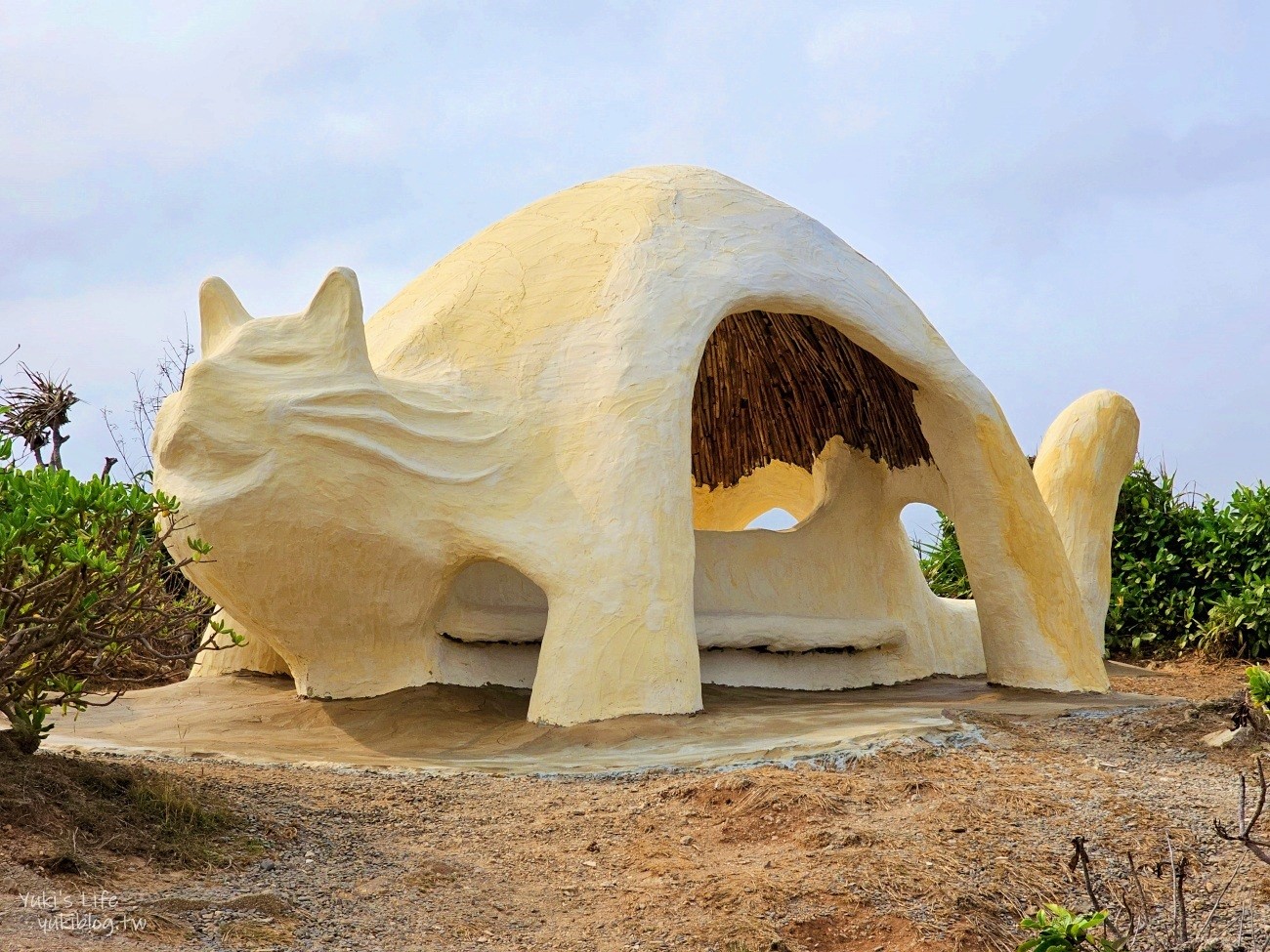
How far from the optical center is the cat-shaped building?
6746mm

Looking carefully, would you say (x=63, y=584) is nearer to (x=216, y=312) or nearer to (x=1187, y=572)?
(x=216, y=312)

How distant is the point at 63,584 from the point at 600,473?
313 cm

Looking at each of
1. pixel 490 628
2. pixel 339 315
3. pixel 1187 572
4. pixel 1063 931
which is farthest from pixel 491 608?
pixel 1187 572

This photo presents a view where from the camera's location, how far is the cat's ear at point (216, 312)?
7.18 m

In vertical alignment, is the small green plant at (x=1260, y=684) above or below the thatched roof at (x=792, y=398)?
below

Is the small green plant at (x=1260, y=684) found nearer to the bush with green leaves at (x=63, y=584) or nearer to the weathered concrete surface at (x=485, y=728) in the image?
the weathered concrete surface at (x=485, y=728)

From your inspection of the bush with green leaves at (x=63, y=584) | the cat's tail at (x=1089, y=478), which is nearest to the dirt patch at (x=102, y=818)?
the bush with green leaves at (x=63, y=584)

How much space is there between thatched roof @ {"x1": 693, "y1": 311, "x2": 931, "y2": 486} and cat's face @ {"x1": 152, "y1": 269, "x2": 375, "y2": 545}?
3.29m

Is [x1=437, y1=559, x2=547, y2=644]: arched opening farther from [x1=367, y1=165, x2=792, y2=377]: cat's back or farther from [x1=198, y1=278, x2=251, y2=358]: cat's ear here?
[x1=198, y1=278, x2=251, y2=358]: cat's ear

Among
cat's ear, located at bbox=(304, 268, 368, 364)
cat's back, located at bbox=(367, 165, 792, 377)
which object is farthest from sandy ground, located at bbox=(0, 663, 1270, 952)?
cat's back, located at bbox=(367, 165, 792, 377)

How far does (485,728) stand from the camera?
676 centimetres

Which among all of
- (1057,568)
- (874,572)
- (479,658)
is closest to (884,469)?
(874,572)

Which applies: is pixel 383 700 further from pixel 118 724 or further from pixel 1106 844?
pixel 1106 844

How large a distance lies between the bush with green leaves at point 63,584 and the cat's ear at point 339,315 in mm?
2245
